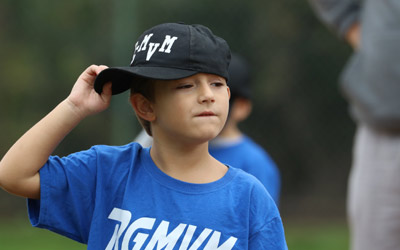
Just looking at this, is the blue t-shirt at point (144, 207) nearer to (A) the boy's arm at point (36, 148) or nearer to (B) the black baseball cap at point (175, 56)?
(A) the boy's arm at point (36, 148)

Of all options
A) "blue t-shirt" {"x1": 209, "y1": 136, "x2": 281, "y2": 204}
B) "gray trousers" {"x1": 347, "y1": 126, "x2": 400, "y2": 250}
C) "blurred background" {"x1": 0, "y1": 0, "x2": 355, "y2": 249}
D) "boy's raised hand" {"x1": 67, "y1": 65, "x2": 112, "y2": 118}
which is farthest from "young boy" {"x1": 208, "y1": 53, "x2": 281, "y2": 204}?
"blurred background" {"x1": 0, "y1": 0, "x2": 355, "y2": 249}

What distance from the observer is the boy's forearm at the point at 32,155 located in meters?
2.36

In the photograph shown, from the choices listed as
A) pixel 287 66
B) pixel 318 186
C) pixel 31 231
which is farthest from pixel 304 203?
pixel 31 231

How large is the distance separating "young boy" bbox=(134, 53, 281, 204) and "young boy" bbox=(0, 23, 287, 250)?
180 centimetres

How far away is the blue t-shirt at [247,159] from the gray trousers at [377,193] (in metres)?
1.27

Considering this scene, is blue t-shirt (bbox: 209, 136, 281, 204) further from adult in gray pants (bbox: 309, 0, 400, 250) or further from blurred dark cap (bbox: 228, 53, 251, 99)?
adult in gray pants (bbox: 309, 0, 400, 250)

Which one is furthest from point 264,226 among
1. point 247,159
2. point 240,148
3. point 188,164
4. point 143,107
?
point 240,148

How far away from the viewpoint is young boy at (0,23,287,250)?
7.59ft

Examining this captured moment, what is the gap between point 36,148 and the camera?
7.78ft

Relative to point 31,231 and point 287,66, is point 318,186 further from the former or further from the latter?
point 31,231

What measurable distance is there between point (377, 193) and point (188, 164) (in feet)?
3.55

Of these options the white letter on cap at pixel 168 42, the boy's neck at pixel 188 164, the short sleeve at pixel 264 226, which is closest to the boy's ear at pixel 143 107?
the boy's neck at pixel 188 164

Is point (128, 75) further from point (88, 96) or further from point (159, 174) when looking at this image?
point (159, 174)

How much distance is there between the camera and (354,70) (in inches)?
127
